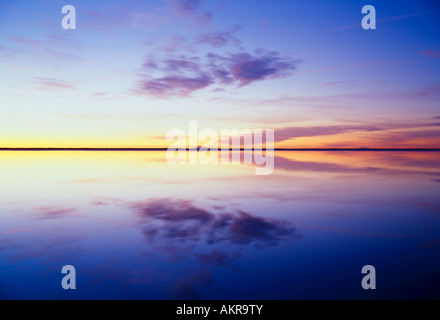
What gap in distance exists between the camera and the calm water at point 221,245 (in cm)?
500

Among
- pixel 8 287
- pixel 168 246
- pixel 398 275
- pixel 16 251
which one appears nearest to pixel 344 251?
pixel 398 275

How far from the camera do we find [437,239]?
717 centimetres

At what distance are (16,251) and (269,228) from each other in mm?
6188

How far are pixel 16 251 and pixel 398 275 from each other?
26.3ft

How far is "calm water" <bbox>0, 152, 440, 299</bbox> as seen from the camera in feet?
16.4

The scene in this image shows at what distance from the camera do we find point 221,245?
22.4 ft

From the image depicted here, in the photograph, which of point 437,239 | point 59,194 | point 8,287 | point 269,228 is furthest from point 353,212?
point 59,194

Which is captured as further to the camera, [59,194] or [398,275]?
[59,194]

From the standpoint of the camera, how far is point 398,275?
5.35 m
